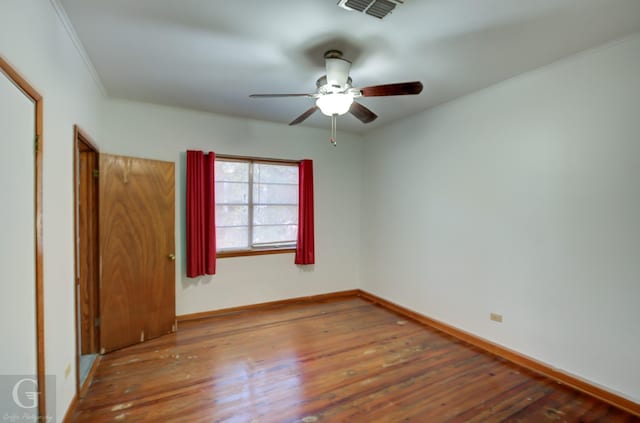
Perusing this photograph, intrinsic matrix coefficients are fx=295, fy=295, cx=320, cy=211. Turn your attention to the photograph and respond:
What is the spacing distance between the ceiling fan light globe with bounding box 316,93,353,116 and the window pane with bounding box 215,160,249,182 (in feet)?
7.11

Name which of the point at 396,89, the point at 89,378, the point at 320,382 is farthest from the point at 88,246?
the point at 396,89

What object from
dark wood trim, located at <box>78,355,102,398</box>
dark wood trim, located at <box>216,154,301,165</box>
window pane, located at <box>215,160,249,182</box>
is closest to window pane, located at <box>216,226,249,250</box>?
window pane, located at <box>215,160,249,182</box>

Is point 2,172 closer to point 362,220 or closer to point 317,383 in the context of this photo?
point 317,383

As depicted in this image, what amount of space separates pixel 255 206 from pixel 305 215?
0.76 meters

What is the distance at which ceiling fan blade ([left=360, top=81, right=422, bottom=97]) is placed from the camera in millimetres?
2088

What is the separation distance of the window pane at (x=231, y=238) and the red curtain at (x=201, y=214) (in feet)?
0.90

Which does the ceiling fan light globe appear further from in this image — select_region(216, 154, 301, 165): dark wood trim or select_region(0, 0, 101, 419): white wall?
select_region(216, 154, 301, 165): dark wood trim

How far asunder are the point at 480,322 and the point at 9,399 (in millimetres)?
3692

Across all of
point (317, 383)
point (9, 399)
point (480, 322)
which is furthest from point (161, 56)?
point (480, 322)

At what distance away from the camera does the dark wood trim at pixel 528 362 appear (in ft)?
7.37

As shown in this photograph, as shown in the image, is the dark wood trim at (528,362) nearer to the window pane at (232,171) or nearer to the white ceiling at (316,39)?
the white ceiling at (316,39)

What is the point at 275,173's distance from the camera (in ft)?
15.0

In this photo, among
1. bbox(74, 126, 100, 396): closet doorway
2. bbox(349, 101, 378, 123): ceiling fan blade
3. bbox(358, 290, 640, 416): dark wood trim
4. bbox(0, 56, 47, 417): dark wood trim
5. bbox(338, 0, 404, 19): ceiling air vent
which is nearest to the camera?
bbox(0, 56, 47, 417): dark wood trim

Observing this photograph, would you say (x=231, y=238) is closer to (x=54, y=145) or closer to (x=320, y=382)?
(x=320, y=382)
